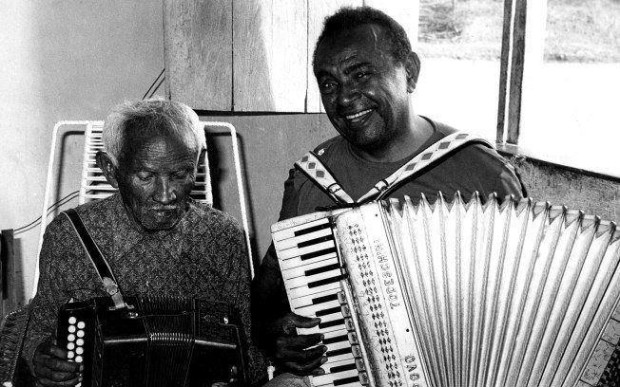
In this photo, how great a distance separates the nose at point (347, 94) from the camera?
8.03 ft

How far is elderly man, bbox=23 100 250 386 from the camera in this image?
2387 millimetres

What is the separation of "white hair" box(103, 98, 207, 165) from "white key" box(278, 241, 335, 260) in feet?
1.76

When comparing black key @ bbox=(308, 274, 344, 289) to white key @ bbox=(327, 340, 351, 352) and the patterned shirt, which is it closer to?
white key @ bbox=(327, 340, 351, 352)

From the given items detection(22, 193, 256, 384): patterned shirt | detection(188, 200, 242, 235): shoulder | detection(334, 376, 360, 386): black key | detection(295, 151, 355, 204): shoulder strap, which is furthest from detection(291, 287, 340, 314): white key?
detection(188, 200, 242, 235): shoulder

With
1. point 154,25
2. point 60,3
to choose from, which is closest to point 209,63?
point 154,25

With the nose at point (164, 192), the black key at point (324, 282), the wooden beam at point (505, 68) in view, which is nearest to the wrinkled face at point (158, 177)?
the nose at point (164, 192)

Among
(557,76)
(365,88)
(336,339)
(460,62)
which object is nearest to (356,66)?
(365,88)

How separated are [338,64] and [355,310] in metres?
0.84

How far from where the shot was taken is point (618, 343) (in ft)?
6.24

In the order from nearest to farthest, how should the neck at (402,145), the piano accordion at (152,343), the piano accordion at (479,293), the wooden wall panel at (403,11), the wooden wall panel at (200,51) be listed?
the piano accordion at (479,293), the piano accordion at (152,343), the neck at (402,145), the wooden wall panel at (403,11), the wooden wall panel at (200,51)

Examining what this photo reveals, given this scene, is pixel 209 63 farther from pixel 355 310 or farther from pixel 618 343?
pixel 618 343

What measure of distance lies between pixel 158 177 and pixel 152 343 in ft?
1.78

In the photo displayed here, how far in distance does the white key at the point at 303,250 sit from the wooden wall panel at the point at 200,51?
69.8 inches

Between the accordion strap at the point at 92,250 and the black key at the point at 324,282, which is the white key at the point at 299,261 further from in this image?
the accordion strap at the point at 92,250
